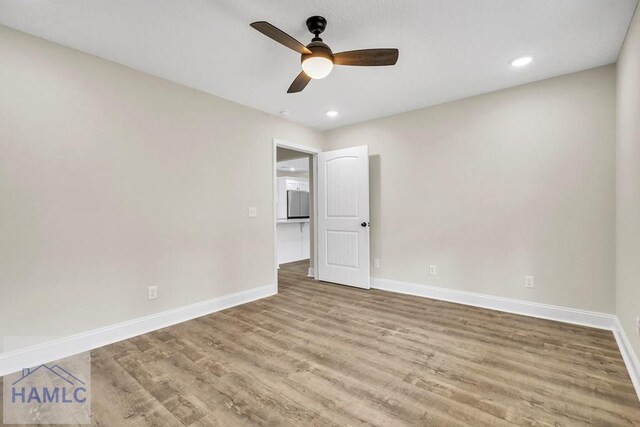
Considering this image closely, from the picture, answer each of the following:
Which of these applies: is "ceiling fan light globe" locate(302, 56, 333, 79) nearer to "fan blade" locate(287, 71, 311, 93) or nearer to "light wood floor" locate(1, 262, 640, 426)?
"fan blade" locate(287, 71, 311, 93)

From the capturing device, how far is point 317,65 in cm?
199

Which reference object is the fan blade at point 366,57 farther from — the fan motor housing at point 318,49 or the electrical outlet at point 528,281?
the electrical outlet at point 528,281

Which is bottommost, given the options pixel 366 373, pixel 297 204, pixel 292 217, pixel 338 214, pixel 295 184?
pixel 366 373

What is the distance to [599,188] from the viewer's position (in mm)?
2662

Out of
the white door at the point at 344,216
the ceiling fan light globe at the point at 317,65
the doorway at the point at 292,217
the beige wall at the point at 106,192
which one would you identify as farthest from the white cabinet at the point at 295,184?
the ceiling fan light globe at the point at 317,65

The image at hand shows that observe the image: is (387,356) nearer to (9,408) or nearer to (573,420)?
(573,420)

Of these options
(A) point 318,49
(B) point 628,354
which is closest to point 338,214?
(A) point 318,49

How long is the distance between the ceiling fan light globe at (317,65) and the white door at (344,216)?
2.11 meters

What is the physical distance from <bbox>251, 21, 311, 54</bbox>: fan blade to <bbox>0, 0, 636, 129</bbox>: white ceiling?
23cm

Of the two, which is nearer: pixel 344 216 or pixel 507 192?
pixel 507 192

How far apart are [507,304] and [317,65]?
311cm

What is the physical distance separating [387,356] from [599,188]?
8.24ft

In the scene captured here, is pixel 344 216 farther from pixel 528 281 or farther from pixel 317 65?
pixel 317 65

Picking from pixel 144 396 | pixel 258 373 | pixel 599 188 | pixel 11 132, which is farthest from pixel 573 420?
pixel 11 132
